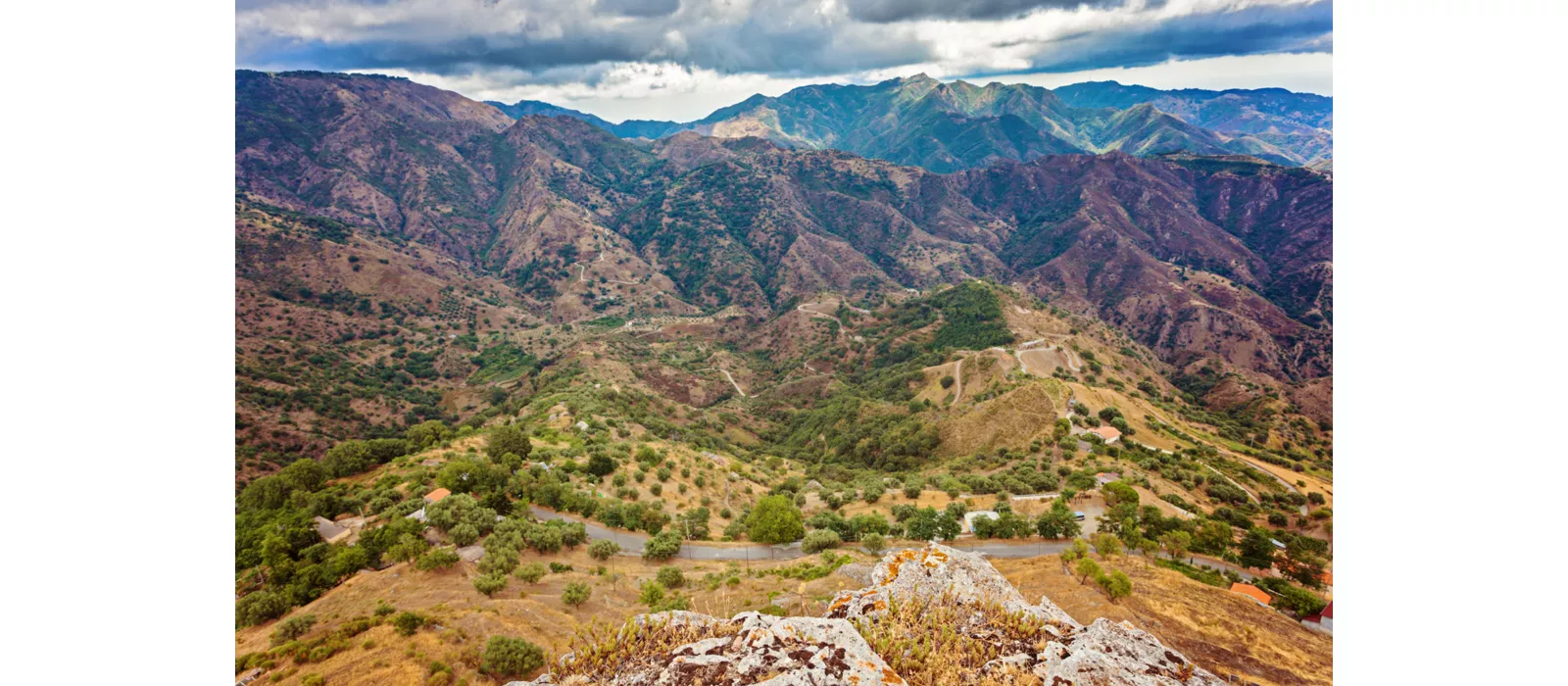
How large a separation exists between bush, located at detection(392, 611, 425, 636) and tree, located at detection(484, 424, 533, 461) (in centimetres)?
1823

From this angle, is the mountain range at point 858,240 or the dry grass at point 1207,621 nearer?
the dry grass at point 1207,621

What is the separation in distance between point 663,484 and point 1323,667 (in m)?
28.2

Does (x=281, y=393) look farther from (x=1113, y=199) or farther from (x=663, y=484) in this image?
(x=1113, y=199)

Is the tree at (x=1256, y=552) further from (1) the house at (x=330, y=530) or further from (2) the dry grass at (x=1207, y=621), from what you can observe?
(1) the house at (x=330, y=530)

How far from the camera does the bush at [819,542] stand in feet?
75.4

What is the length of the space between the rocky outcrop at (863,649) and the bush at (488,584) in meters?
7.29

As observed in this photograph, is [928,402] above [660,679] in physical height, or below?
below

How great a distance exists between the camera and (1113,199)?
189 metres

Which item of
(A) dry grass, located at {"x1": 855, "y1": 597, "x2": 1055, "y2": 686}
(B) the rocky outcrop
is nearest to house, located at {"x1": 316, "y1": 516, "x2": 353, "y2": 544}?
(B) the rocky outcrop

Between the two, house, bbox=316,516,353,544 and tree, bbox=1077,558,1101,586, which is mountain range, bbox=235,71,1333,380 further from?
tree, bbox=1077,558,1101,586

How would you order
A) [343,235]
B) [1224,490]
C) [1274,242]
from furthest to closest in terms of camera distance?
[1274,242], [343,235], [1224,490]

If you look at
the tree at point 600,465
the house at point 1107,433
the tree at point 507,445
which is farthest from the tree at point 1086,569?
the house at point 1107,433

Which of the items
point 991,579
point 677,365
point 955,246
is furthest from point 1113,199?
point 991,579

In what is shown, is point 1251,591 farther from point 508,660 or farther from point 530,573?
point 530,573
